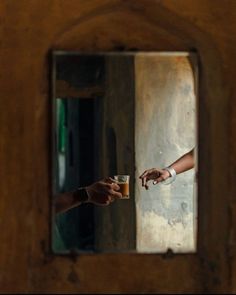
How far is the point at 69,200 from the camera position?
1369mm

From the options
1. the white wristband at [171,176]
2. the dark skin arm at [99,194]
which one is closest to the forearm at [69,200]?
the dark skin arm at [99,194]

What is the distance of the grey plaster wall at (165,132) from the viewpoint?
1.38 metres

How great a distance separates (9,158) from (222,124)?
0.26m

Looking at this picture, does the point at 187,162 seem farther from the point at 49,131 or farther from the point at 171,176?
the point at 49,131

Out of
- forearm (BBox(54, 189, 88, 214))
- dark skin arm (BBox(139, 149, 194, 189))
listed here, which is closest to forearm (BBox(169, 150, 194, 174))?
dark skin arm (BBox(139, 149, 194, 189))

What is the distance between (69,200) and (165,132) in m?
0.15

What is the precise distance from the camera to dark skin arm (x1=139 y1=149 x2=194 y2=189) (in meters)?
1.38

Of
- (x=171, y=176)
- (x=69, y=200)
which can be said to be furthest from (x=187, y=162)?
(x=69, y=200)

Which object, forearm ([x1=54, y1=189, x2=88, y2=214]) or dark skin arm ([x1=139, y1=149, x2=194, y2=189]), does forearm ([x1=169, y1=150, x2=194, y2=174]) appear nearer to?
dark skin arm ([x1=139, y1=149, x2=194, y2=189])

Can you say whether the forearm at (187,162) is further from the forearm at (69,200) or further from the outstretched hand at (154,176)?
the forearm at (69,200)

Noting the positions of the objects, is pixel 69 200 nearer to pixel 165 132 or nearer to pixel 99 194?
pixel 99 194

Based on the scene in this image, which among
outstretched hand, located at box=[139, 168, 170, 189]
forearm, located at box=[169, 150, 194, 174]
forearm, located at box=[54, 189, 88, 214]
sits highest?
forearm, located at box=[169, 150, 194, 174]

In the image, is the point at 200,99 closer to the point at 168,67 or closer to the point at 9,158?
the point at 168,67

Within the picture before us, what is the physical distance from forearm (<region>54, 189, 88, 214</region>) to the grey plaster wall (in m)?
0.07
